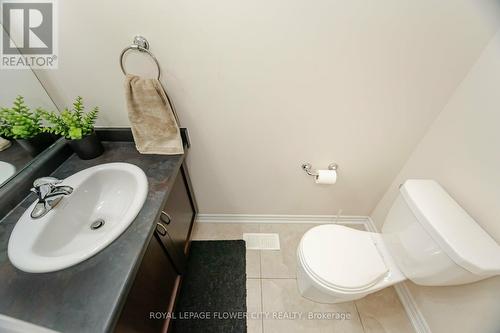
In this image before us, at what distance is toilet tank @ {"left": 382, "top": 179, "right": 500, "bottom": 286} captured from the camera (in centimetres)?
74

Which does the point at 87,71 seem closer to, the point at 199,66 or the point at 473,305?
the point at 199,66

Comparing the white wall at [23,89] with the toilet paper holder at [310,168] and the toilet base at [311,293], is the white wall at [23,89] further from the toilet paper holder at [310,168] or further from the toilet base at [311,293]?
the toilet base at [311,293]

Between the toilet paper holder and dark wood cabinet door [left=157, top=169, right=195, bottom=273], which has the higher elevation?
the toilet paper holder

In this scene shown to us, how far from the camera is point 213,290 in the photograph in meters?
1.29

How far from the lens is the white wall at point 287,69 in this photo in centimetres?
79

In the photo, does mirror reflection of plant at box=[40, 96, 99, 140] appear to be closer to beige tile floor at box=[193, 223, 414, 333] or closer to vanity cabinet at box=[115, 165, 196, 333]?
vanity cabinet at box=[115, 165, 196, 333]

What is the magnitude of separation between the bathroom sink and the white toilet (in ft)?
4.39

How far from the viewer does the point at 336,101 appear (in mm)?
1018

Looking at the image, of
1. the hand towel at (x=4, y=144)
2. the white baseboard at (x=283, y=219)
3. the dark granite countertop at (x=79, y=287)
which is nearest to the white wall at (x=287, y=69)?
the hand towel at (x=4, y=144)

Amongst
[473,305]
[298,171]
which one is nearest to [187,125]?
[298,171]

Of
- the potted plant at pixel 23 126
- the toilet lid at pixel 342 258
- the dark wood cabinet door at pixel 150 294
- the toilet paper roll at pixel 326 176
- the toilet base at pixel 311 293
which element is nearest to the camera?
the dark wood cabinet door at pixel 150 294

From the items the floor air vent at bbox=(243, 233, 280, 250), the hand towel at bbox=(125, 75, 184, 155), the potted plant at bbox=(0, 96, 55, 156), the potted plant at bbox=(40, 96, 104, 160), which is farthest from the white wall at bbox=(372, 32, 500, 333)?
the potted plant at bbox=(0, 96, 55, 156)

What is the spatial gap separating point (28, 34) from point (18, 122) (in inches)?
14.3

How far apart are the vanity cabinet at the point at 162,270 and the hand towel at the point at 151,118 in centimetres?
24
